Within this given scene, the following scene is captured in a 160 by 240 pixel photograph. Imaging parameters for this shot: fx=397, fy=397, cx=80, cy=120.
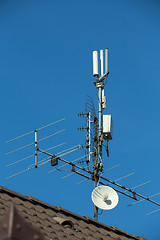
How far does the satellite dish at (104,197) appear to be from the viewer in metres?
10.2

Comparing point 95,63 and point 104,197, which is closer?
point 104,197

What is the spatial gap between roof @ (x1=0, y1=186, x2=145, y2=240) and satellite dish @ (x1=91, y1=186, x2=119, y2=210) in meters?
3.74

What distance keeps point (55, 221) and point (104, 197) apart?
516 centimetres

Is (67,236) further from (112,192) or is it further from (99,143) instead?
(99,143)

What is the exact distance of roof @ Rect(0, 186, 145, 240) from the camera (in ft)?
15.6

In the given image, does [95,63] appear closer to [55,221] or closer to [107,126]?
[107,126]

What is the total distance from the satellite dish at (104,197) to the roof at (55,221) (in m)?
3.74

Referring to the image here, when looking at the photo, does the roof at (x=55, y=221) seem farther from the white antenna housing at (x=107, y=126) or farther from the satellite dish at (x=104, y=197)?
the white antenna housing at (x=107, y=126)

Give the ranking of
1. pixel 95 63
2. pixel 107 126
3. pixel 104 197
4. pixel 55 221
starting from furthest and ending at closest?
pixel 95 63, pixel 107 126, pixel 104 197, pixel 55 221

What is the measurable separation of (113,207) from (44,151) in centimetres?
352

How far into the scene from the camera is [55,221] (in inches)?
205

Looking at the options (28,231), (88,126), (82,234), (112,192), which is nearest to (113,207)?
(112,192)

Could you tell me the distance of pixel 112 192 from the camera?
10.3 meters

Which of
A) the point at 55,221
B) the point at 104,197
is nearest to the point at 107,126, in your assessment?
the point at 104,197
